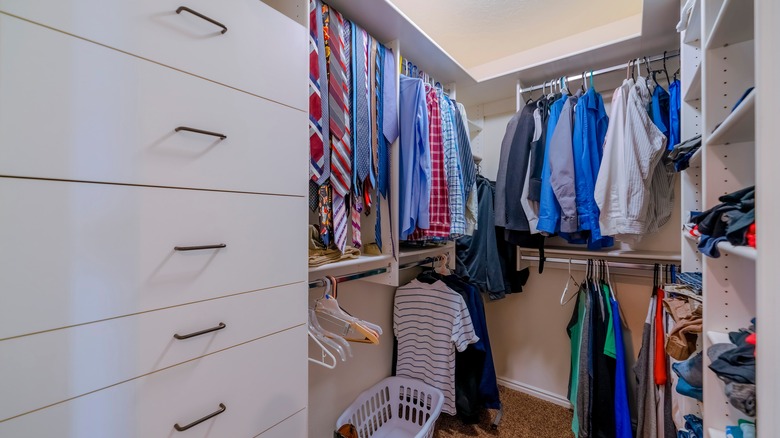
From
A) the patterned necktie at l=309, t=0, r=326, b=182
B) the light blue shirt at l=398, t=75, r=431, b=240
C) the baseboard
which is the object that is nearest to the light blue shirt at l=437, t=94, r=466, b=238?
the light blue shirt at l=398, t=75, r=431, b=240

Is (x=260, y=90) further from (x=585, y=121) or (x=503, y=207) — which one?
(x=585, y=121)

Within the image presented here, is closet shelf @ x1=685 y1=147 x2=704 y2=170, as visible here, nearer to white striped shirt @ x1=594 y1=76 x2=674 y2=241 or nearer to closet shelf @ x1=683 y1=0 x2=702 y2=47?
white striped shirt @ x1=594 y1=76 x2=674 y2=241

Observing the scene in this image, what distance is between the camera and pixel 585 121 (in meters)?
1.54

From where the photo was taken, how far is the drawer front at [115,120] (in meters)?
0.47

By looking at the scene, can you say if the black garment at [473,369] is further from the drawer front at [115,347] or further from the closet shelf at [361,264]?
the drawer front at [115,347]

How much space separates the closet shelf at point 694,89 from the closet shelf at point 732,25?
27 cm

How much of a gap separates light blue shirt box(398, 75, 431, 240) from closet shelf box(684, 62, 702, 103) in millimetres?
964

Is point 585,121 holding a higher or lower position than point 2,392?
higher

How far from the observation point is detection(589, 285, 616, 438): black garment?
1531mm

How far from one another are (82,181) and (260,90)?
0.43m

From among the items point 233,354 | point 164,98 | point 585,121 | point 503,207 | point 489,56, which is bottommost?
point 233,354

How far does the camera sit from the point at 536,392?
2.09 m

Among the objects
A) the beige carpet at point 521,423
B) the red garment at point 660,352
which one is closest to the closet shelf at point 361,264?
the beige carpet at point 521,423

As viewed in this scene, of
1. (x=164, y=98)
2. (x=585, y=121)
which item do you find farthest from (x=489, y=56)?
(x=164, y=98)
